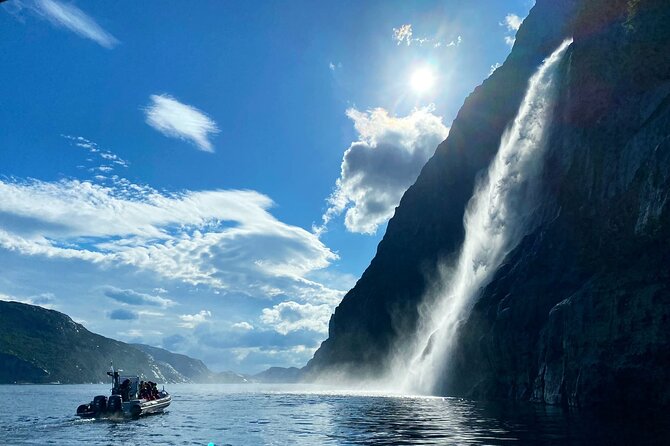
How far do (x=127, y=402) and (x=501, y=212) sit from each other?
201 feet

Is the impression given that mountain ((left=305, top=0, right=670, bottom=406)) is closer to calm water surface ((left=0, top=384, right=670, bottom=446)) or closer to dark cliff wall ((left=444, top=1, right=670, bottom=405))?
dark cliff wall ((left=444, top=1, right=670, bottom=405))

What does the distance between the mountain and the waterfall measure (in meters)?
3.71

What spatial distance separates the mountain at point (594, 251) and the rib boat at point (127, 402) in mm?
38134

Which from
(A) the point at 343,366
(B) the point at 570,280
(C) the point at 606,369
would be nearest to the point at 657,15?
(B) the point at 570,280

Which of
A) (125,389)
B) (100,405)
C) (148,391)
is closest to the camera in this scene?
(100,405)

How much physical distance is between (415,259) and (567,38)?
202 ft

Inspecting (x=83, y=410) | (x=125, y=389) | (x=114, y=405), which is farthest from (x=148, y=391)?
(x=114, y=405)

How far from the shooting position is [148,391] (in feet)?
187

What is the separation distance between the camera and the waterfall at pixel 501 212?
8075 cm

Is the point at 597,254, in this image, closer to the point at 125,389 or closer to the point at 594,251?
the point at 594,251

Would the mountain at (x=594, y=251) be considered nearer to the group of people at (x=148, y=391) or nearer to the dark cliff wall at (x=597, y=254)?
the dark cliff wall at (x=597, y=254)

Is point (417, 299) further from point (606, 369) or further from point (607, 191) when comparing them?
point (606, 369)

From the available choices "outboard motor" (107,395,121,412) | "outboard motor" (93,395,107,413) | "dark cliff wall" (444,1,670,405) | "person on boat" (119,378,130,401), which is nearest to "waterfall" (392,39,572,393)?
"dark cliff wall" (444,1,670,405)

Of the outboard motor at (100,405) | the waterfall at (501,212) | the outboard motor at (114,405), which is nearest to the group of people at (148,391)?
the outboard motor at (100,405)
